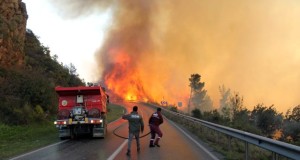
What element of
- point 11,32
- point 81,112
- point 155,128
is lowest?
point 155,128

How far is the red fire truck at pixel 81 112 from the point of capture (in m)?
19.1

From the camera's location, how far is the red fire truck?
750 inches

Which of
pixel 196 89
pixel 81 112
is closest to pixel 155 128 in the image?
pixel 81 112

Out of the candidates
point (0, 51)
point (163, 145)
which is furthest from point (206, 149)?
point (0, 51)

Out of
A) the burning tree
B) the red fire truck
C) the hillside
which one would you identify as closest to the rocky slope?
the hillside

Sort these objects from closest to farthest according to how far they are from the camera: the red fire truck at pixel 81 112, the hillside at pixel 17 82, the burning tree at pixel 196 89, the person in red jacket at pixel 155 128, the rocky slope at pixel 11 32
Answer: the person in red jacket at pixel 155 128 < the red fire truck at pixel 81 112 < the hillside at pixel 17 82 < the rocky slope at pixel 11 32 < the burning tree at pixel 196 89

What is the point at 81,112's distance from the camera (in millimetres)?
19359

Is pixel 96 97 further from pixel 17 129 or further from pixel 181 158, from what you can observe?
pixel 181 158

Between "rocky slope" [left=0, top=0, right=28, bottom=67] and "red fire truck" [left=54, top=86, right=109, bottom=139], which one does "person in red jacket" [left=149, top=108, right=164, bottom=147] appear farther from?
"rocky slope" [left=0, top=0, right=28, bottom=67]

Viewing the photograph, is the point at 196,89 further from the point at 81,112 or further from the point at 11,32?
the point at 81,112

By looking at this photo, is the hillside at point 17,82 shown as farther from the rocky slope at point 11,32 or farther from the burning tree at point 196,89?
the burning tree at point 196,89

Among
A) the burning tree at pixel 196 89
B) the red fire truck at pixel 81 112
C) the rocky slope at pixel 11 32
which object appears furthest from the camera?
the burning tree at pixel 196 89

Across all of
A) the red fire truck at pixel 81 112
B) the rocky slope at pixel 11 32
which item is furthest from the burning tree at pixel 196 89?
the red fire truck at pixel 81 112

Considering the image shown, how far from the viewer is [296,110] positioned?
37.6 meters
